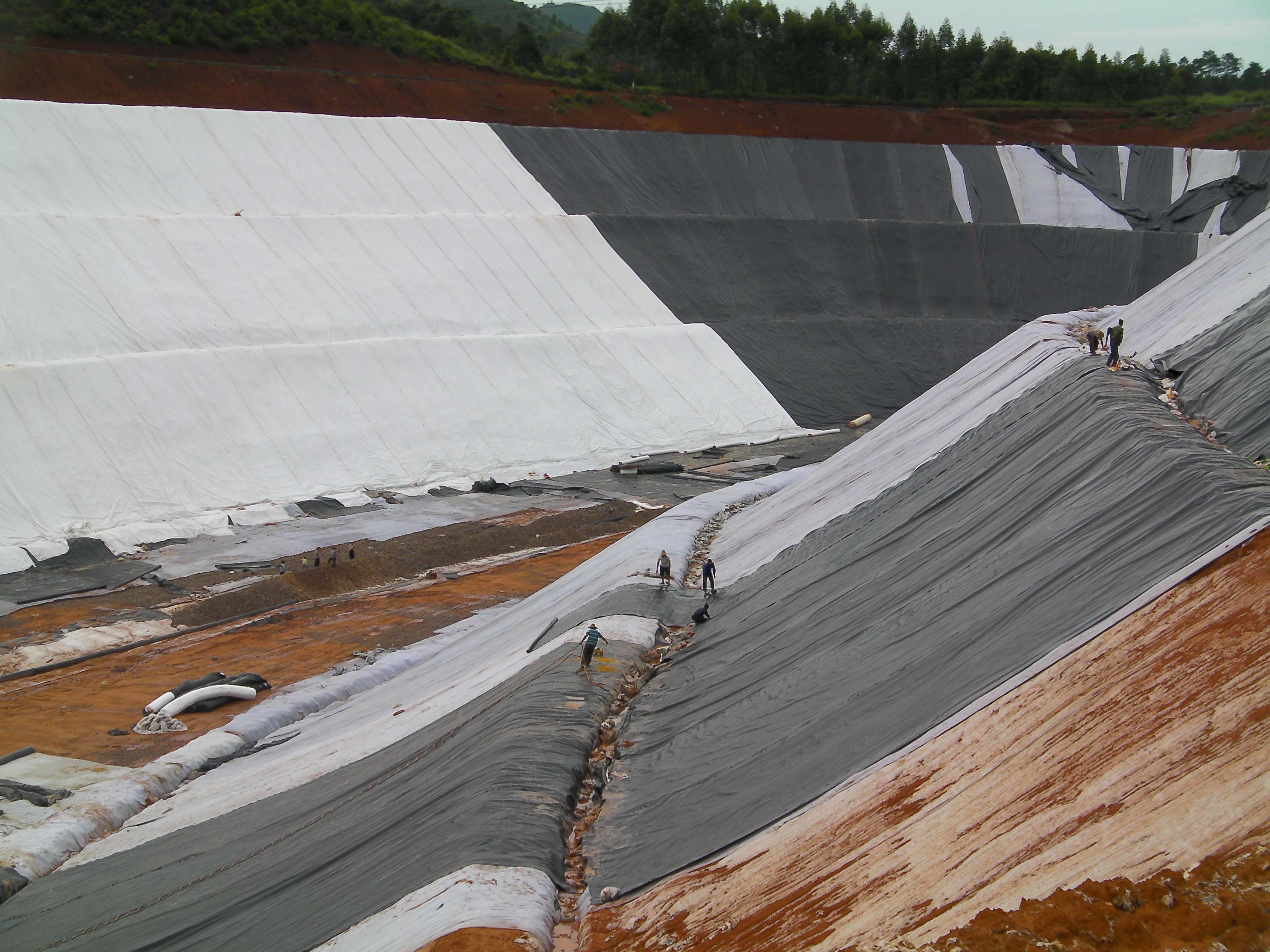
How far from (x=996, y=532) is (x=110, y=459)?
24.2 metres

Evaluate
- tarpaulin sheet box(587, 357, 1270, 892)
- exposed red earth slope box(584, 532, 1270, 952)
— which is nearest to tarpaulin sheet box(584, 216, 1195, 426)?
tarpaulin sheet box(587, 357, 1270, 892)

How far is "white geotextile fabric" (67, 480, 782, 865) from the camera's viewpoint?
1383cm

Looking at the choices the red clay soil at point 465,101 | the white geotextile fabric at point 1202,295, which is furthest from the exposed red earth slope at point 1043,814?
the red clay soil at point 465,101

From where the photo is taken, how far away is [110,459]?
28.4 m

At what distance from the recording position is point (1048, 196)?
2172 inches

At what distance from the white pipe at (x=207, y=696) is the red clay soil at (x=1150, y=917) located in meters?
13.9

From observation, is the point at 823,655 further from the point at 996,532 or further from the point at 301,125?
the point at 301,125

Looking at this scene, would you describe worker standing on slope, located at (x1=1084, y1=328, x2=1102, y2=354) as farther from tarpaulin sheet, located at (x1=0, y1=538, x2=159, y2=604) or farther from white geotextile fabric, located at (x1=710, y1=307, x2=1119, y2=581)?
tarpaulin sheet, located at (x1=0, y1=538, x2=159, y2=604)

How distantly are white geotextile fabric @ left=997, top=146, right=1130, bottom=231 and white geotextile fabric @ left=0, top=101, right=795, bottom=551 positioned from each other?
2229 cm

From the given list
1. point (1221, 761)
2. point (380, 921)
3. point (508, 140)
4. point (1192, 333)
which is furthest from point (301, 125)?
point (1221, 761)

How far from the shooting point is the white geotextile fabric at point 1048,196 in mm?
54000

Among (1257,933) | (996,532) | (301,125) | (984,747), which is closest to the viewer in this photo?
(1257,933)

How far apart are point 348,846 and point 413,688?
5844 millimetres

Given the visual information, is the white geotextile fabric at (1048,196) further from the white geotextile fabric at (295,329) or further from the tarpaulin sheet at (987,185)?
the white geotextile fabric at (295,329)
